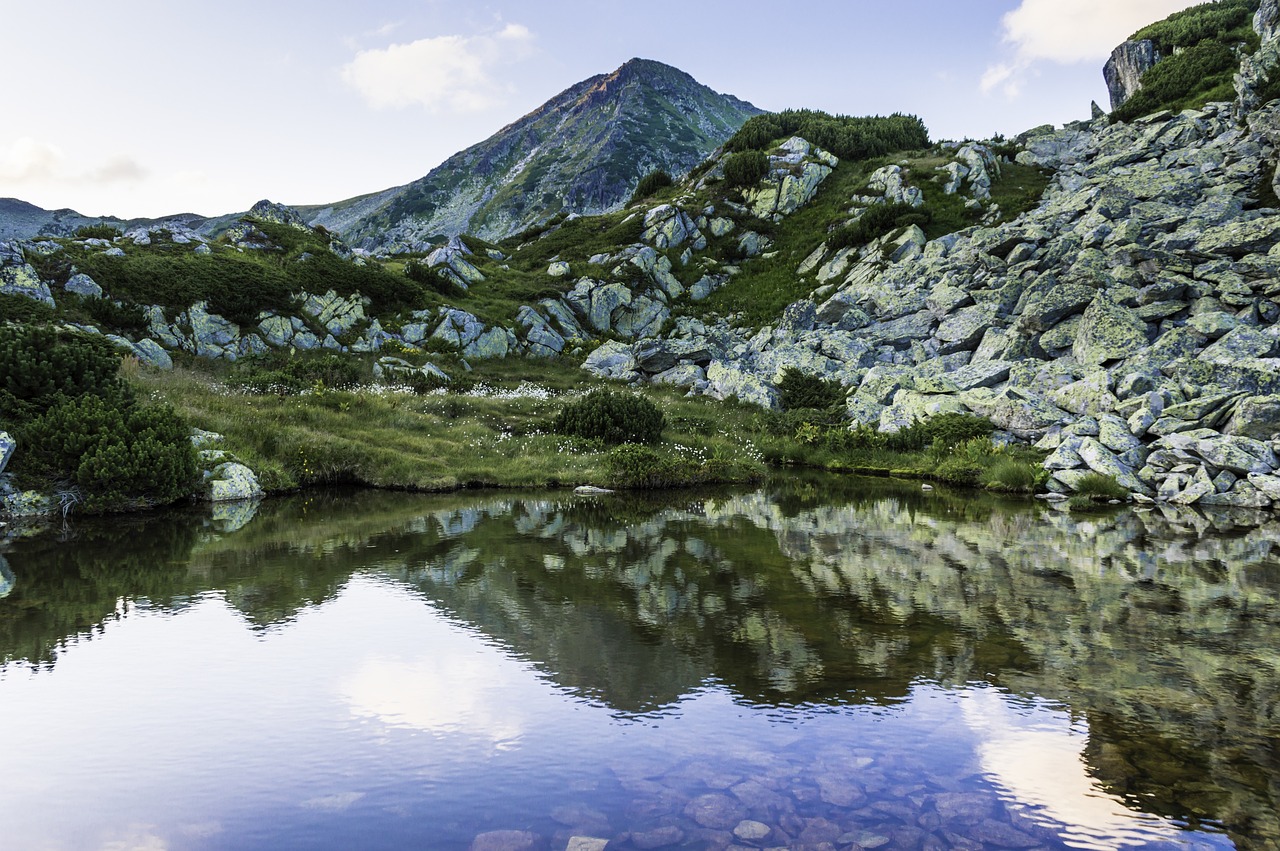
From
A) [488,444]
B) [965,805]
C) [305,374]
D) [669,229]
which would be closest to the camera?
[965,805]

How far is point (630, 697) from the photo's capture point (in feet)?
24.9

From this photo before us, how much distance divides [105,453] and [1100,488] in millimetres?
27452

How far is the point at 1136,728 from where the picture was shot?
267 inches

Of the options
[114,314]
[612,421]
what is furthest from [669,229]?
[114,314]

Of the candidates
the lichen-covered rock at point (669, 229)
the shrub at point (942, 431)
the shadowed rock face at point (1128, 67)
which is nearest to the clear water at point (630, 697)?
the shrub at point (942, 431)

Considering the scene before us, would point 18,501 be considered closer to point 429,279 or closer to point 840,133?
point 429,279

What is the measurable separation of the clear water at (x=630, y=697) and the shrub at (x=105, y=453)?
8.32 ft

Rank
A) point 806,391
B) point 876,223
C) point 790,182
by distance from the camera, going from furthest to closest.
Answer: point 790,182 < point 876,223 < point 806,391

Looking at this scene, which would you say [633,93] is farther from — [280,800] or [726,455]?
[280,800]

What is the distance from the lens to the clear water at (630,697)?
5.33 m

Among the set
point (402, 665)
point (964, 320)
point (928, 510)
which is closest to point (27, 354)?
point (402, 665)

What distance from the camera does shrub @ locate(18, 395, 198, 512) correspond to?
54.9 feet

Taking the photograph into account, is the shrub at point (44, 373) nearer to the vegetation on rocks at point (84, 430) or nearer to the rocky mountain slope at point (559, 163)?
the vegetation on rocks at point (84, 430)

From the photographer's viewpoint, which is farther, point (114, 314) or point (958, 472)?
point (114, 314)
